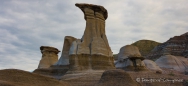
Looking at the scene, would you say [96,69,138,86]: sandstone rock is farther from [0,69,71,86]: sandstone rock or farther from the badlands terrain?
[0,69,71,86]: sandstone rock

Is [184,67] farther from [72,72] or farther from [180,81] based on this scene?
[72,72]

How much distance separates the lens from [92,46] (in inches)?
914

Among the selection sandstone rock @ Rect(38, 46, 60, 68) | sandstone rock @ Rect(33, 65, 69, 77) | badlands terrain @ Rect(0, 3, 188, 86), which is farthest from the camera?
sandstone rock @ Rect(38, 46, 60, 68)

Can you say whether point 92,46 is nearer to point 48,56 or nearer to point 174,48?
point 48,56

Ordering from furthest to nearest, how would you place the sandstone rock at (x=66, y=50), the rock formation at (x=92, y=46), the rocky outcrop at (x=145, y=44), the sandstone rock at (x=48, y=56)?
the rocky outcrop at (x=145, y=44) < the sandstone rock at (x=48, y=56) < the sandstone rock at (x=66, y=50) < the rock formation at (x=92, y=46)

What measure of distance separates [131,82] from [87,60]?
10.8 meters

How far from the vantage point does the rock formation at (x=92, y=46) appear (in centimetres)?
2242

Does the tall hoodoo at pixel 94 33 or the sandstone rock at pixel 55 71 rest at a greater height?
the tall hoodoo at pixel 94 33

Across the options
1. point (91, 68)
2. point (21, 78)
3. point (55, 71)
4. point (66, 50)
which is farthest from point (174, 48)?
point (21, 78)

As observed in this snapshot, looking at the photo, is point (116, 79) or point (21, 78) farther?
point (116, 79)

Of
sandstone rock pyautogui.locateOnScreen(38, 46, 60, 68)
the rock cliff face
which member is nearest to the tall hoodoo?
sandstone rock pyautogui.locateOnScreen(38, 46, 60, 68)

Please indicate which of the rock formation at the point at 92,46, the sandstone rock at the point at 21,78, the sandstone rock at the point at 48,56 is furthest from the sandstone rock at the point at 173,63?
the sandstone rock at the point at 21,78

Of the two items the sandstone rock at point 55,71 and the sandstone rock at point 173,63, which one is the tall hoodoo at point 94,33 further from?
the sandstone rock at point 173,63

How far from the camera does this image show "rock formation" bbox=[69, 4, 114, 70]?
22422 millimetres
